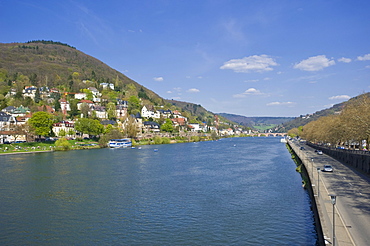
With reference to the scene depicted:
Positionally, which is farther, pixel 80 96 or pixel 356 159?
pixel 80 96

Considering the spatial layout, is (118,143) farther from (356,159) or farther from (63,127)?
(356,159)

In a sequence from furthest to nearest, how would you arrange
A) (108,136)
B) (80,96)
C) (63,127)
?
(80,96) < (63,127) < (108,136)

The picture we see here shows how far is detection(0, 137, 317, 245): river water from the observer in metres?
17.8

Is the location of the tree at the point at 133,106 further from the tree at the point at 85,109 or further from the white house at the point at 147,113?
the tree at the point at 85,109

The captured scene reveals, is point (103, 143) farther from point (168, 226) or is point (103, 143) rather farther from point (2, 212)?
point (168, 226)

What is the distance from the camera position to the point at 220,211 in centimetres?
2250

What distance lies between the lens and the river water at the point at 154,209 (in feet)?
58.4

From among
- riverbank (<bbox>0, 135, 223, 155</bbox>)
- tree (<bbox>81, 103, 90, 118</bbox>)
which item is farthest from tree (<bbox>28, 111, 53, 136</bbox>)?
tree (<bbox>81, 103, 90, 118</bbox>)

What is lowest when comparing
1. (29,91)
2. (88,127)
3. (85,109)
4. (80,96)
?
(88,127)

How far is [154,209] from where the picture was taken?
920 inches

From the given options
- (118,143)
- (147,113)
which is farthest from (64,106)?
(118,143)

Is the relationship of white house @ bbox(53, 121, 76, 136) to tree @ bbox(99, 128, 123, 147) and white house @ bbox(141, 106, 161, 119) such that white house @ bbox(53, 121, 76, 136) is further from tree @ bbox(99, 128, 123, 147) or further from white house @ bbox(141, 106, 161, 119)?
white house @ bbox(141, 106, 161, 119)

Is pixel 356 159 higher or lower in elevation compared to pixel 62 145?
higher

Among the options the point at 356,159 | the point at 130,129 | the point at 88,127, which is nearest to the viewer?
the point at 356,159
